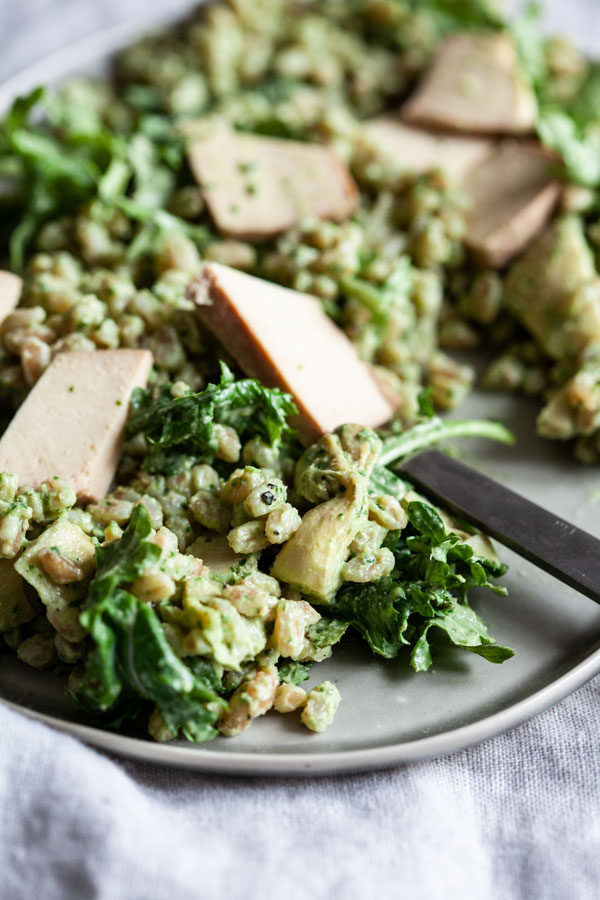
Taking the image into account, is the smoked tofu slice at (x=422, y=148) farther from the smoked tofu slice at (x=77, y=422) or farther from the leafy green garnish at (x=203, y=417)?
the smoked tofu slice at (x=77, y=422)

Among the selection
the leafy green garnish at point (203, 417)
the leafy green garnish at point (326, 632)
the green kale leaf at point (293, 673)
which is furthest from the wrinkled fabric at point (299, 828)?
the leafy green garnish at point (203, 417)

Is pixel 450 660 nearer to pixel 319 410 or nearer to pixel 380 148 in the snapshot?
pixel 319 410

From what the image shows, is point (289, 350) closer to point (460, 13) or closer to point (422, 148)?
point (422, 148)

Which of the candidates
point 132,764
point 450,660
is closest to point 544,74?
point 450,660

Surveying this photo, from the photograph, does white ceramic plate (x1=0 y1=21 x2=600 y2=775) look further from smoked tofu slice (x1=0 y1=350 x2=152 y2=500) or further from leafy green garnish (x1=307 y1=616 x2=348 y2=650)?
smoked tofu slice (x1=0 y1=350 x2=152 y2=500)

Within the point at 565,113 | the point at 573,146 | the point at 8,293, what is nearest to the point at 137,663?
the point at 8,293

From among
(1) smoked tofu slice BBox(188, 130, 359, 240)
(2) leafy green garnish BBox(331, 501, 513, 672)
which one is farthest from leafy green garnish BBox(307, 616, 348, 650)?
(1) smoked tofu slice BBox(188, 130, 359, 240)
